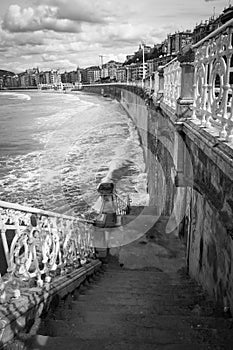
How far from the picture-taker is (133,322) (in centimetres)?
350

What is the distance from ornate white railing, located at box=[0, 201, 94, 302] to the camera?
9.62ft

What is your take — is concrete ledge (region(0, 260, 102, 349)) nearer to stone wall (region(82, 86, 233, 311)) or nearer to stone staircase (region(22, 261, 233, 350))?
stone staircase (region(22, 261, 233, 350))

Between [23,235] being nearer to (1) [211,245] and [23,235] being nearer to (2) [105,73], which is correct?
(1) [211,245]

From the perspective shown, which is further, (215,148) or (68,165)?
(68,165)

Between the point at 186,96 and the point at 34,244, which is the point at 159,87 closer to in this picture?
the point at 186,96

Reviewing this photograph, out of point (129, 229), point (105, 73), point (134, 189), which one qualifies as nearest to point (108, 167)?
point (134, 189)

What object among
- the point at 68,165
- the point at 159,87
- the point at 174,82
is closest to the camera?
the point at 174,82

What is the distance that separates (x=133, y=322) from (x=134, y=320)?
0.06 m

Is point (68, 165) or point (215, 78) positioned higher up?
point (215, 78)

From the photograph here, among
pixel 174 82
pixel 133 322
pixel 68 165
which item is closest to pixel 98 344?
pixel 133 322

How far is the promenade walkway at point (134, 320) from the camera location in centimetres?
284

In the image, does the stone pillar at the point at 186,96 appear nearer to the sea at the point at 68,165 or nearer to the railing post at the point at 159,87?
the railing post at the point at 159,87

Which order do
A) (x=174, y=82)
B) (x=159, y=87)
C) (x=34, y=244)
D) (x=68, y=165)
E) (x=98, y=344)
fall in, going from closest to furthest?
(x=98, y=344) → (x=34, y=244) → (x=174, y=82) → (x=159, y=87) → (x=68, y=165)

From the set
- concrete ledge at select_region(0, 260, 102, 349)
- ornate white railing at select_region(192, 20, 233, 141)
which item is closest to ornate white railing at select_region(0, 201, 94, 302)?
concrete ledge at select_region(0, 260, 102, 349)
